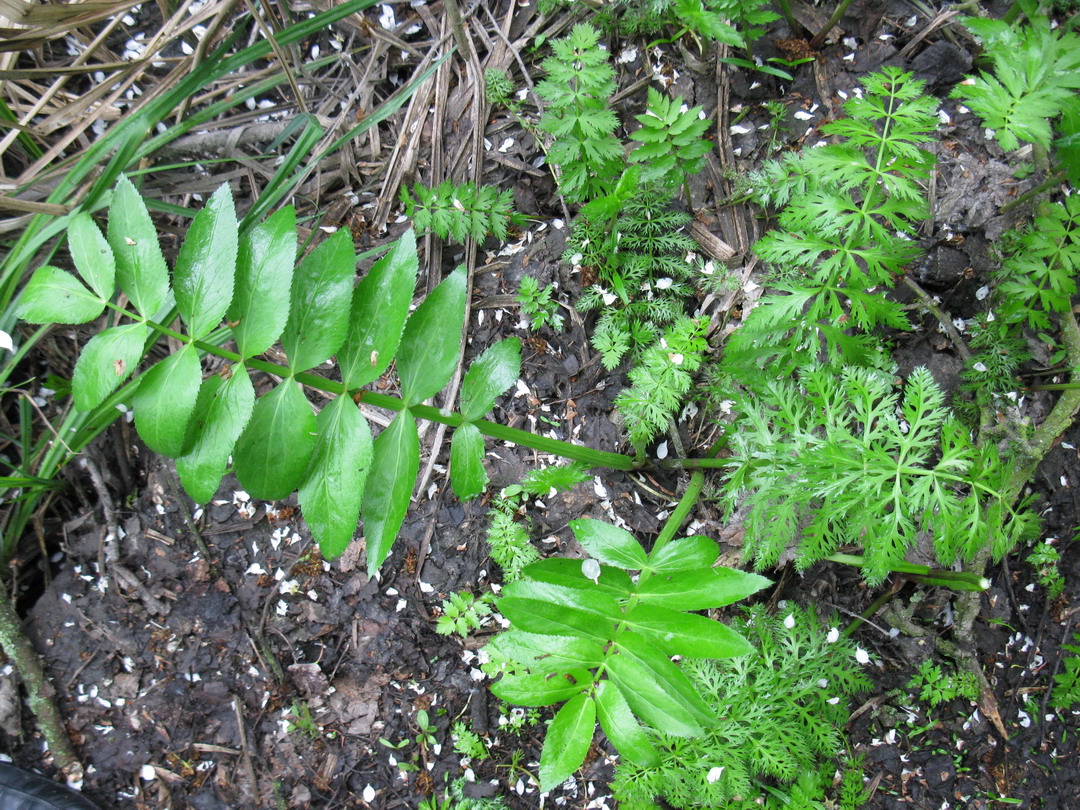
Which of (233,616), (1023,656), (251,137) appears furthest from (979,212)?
(233,616)

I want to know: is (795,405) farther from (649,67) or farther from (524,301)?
(649,67)

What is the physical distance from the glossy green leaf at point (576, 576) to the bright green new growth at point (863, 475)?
0.45 m

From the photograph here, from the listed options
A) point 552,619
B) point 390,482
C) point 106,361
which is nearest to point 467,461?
point 390,482

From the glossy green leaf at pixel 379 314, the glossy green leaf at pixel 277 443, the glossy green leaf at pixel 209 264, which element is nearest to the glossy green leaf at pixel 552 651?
the glossy green leaf at pixel 277 443

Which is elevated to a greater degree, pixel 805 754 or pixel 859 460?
pixel 859 460

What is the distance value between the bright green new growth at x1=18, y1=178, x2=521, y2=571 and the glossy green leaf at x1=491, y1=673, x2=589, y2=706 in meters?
0.41

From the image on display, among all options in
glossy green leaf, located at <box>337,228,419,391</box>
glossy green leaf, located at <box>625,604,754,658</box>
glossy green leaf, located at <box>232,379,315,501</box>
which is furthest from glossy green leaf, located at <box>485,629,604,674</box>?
glossy green leaf, located at <box>337,228,419,391</box>

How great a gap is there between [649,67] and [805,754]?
95.7 inches

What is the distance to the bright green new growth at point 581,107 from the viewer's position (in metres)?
2.06

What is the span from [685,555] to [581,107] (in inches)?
52.8

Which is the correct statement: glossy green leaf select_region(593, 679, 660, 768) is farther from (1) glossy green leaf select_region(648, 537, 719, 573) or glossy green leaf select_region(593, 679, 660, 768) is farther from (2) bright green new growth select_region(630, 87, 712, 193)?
(2) bright green new growth select_region(630, 87, 712, 193)

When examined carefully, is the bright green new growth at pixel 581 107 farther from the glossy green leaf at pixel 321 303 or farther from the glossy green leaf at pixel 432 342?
the glossy green leaf at pixel 321 303

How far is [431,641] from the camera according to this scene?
254 cm

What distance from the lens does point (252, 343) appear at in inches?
58.1
